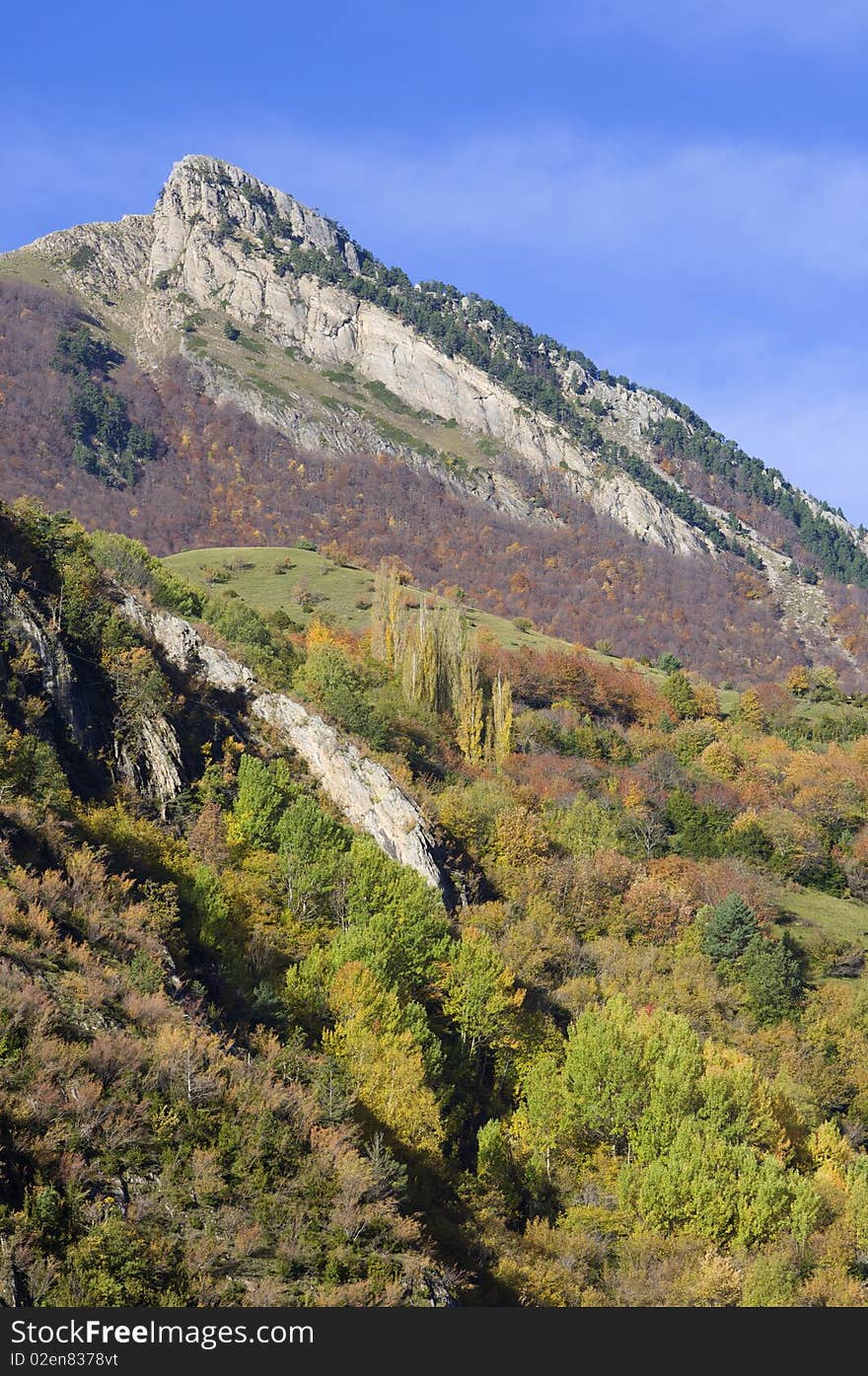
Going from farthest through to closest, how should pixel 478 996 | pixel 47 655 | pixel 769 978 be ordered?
1. pixel 769 978
2. pixel 47 655
3. pixel 478 996

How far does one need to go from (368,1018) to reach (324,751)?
23582 millimetres

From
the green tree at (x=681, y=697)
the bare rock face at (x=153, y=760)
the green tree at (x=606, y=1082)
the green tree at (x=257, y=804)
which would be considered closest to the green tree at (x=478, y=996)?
the green tree at (x=606, y=1082)

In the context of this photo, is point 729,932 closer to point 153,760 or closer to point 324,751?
point 324,751

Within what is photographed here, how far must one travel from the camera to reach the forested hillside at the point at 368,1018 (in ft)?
82.9

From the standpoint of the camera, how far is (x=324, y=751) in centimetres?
6141

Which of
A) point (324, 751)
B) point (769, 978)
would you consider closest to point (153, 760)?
point (324, 751)

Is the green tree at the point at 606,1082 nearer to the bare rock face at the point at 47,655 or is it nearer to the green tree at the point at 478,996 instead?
the green tree at the point at 478,996

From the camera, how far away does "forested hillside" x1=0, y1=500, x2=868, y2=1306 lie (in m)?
25.3

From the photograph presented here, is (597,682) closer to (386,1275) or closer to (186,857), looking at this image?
(186,857)

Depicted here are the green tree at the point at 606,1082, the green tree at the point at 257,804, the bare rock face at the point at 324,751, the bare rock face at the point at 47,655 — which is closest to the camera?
the green tree at the point at 606,1082

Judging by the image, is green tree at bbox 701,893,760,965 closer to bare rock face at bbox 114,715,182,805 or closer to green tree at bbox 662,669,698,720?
bare rock face at bbox 114,715,182,805

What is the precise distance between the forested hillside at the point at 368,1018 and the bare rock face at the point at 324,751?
1.34m

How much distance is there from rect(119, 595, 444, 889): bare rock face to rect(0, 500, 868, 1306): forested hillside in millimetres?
1339

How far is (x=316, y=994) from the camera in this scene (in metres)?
41.5
